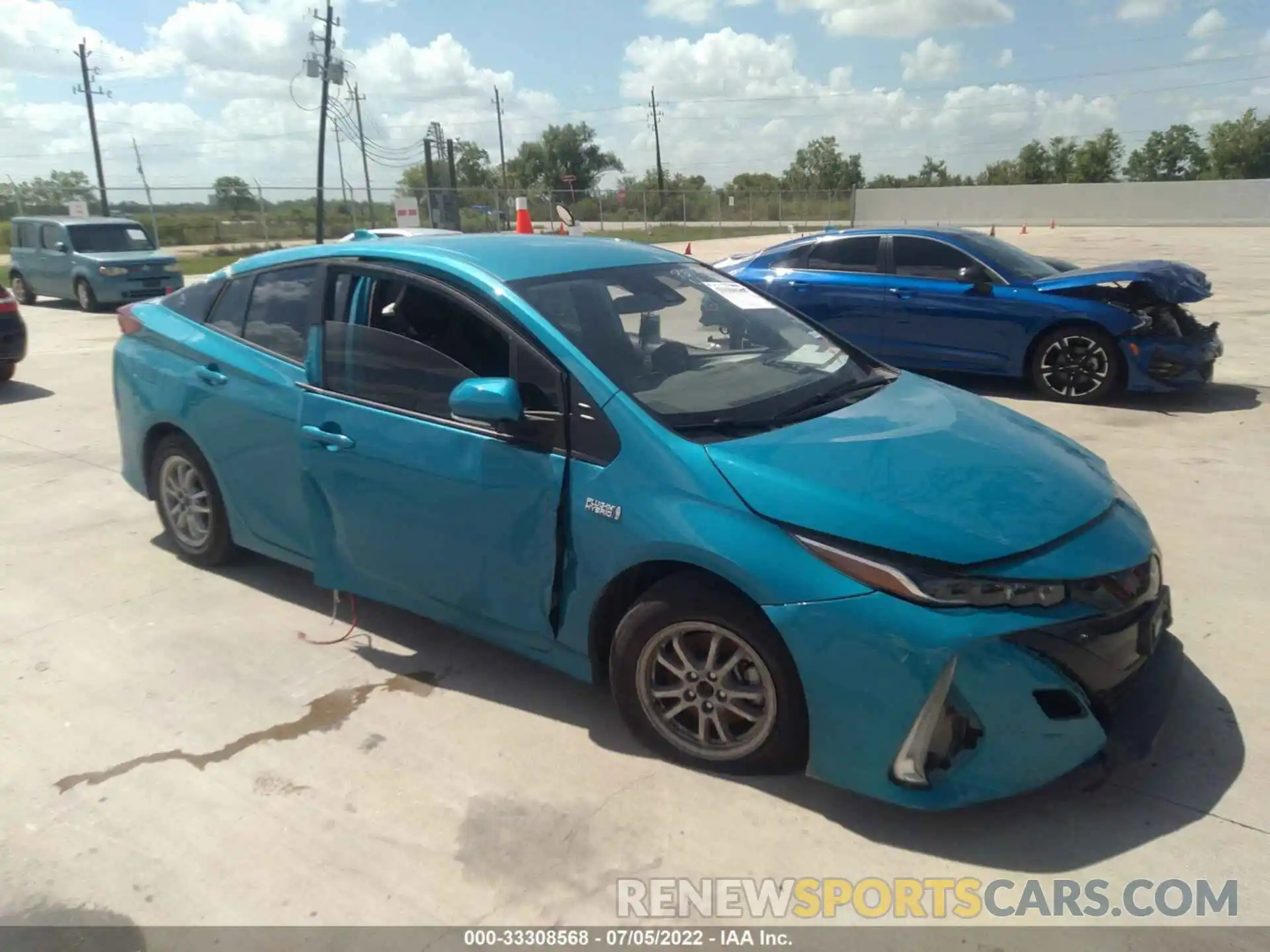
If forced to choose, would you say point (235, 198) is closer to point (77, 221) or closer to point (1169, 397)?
point (77, 221)

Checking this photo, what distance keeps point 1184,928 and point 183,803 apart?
2942 millimetres

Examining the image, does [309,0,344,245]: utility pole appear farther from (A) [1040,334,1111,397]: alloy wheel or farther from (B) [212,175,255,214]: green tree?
(A) [1040,334,1111,397]: alloy wheel

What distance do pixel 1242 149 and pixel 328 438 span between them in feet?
254

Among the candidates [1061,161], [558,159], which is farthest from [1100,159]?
[558,159]

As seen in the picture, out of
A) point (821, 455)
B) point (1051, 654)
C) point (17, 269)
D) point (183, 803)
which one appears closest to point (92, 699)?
point (183, 803)

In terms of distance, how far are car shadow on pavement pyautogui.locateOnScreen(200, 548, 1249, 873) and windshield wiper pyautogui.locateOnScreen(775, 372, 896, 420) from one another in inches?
45.3

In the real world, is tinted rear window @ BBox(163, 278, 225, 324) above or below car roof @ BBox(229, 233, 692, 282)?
below

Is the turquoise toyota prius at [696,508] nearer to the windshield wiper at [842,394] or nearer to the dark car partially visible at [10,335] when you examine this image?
the windshield wiper at [842,394]

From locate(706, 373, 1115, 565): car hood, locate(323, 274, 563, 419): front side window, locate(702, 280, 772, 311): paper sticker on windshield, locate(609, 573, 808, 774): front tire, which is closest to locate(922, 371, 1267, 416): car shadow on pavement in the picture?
locate(702, 280, 772, 311): paper sticker on windshield

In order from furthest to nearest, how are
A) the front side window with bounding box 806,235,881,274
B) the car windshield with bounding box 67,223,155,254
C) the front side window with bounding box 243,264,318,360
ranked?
the car windshield with bounding box 67,223,155,254 < the front side window with bounding box 806,235,881,274 < the front side window with bounding box 243,264,318,360

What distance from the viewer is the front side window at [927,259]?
8.74 meters

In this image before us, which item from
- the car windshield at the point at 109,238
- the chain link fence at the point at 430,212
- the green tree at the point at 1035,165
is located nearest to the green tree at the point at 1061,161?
the green tree at the point at 1035,165

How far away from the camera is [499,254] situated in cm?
382
